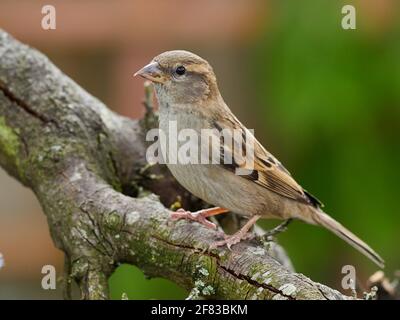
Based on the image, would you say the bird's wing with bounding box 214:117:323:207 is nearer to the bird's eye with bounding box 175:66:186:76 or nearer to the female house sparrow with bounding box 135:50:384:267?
the female house sparrow with bounding box 135:50:384:267

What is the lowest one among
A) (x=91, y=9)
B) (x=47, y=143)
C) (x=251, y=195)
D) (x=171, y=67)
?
(x=251, y=195)

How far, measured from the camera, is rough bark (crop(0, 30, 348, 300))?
2908 mm

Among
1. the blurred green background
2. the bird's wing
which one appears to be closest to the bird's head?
the bird's wing

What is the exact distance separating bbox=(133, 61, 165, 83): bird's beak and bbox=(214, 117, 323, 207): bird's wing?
0.29 meters

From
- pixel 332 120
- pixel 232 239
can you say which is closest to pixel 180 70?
pixel 232 239

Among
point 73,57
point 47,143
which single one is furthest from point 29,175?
point 73,57

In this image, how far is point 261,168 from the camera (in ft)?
11.4

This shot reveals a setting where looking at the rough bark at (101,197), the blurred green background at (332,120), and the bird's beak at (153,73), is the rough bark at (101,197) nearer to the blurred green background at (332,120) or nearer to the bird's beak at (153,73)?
the bird's beak at (153,73)

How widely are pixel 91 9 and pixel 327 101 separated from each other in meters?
2.08

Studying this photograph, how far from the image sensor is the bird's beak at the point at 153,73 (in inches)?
130

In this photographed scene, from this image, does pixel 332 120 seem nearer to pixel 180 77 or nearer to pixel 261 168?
pixel 261 168

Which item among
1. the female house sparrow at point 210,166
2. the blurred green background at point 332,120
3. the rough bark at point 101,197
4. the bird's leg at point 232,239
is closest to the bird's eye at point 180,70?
the female house sparrow at point 210,166

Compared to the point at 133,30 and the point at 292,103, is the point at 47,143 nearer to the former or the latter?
the point at 292,103

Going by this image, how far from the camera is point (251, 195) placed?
3.42 m
